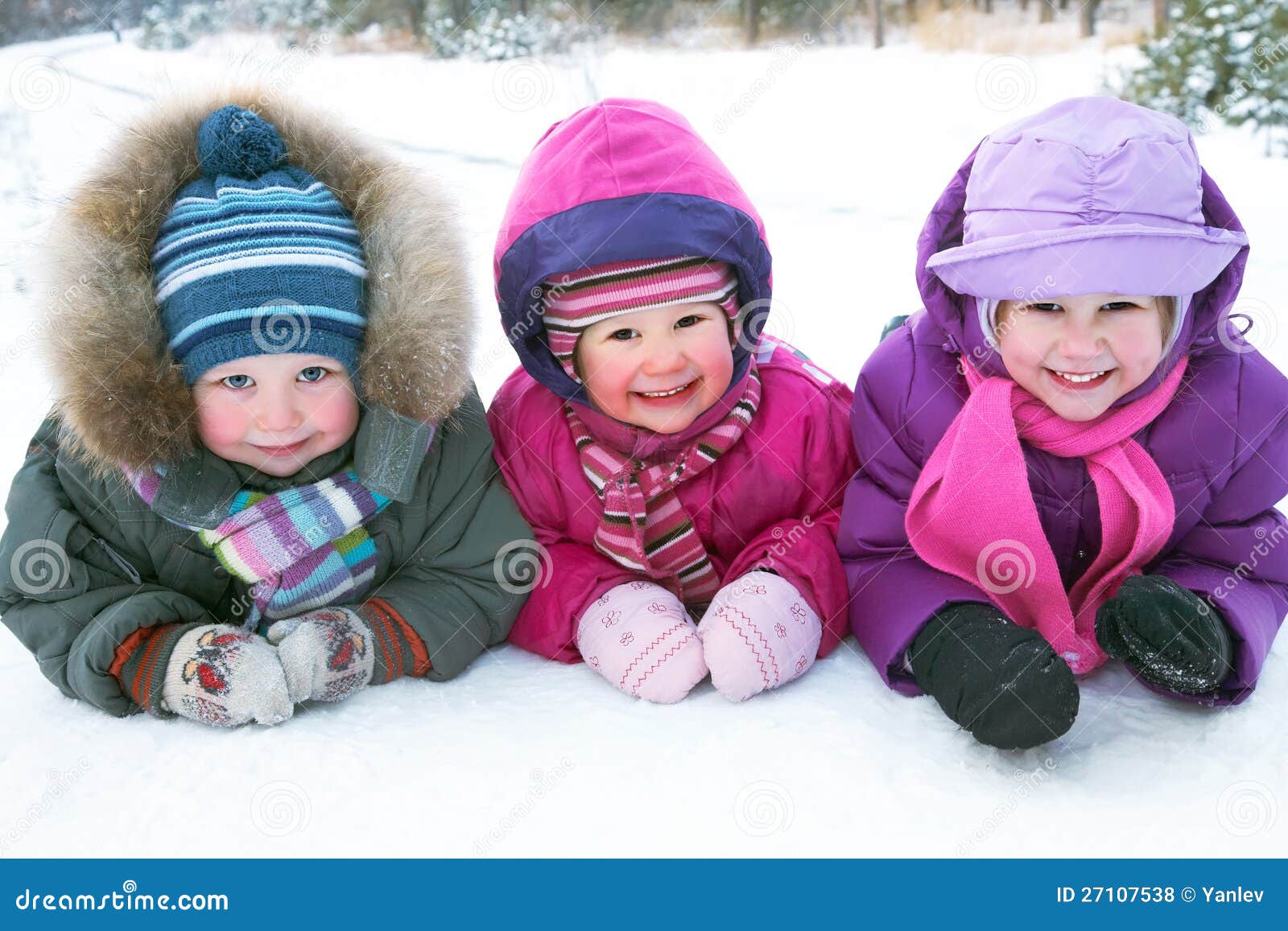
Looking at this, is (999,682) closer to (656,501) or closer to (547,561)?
(656,501)

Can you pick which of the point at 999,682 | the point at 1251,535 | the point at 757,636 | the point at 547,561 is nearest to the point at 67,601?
the point at 547,561

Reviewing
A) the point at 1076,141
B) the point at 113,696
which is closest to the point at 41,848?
the point at 113,696

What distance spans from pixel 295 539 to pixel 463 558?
0.27 m

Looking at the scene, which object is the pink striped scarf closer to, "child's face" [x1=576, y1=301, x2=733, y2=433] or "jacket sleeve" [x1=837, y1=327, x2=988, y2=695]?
"jacket sleeve" [x1=837, y1=327, x2=988, y2=695]

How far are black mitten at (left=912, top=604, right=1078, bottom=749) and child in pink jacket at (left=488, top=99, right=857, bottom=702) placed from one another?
9.5 inches

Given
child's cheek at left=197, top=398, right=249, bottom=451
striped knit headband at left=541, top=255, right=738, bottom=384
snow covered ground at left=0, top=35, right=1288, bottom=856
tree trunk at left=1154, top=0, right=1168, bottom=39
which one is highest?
striped knit headband at left=541, top=255, right=738, bottom=384

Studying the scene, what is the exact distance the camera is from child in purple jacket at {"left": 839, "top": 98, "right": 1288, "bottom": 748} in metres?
1.57

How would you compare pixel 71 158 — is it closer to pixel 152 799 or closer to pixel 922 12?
pixel 152 799

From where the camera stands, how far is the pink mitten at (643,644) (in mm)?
1740

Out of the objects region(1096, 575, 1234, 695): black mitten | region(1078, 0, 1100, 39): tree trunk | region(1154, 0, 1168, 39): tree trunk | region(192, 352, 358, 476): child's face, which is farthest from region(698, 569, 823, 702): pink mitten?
region(1078, 0, 1100, 39): tree trunk

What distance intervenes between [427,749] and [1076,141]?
1257mm

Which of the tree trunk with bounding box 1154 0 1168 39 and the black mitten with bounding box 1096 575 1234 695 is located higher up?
the tree trunk with bounding box 1154 0 1168 39

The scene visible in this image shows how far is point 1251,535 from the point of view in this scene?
1.74 meters

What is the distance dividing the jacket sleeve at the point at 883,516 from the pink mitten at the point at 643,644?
283 millimetres
